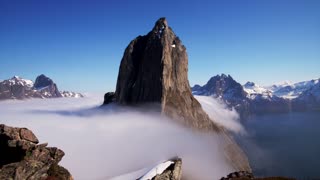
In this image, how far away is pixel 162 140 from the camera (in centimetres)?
19550

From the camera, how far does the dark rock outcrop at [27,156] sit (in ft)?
198

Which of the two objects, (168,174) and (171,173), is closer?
(168,174)

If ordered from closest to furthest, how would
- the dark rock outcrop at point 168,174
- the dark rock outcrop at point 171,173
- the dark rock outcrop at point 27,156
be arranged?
the dark rock outcrop at point 27,156, the dark rock outcrop at point 171,173, the dark rock outcrop at point 168,174

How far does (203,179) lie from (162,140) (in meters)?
39.6

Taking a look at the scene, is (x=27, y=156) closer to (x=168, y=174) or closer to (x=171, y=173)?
(x=168, y=174)

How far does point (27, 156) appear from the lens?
63.5 metres

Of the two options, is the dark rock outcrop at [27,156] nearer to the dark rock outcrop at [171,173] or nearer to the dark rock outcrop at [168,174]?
the dark rock outcrop at [168,174]

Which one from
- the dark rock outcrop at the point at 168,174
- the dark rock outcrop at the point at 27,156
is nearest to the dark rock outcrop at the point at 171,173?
the dark rock outcrop at the point at 168,174

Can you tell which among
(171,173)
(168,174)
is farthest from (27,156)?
(171,173)

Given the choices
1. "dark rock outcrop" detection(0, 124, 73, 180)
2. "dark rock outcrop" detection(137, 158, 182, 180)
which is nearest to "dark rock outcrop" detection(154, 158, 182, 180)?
"dark rock outcrop" detection(137, 158, 182, 180)

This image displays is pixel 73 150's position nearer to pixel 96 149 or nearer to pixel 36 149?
pixel 96 149

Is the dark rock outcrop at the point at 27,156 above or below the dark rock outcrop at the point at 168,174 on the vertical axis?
above

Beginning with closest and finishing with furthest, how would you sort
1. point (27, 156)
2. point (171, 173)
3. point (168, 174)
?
point (27, 156) < point (168, 174) < point (171, 173)

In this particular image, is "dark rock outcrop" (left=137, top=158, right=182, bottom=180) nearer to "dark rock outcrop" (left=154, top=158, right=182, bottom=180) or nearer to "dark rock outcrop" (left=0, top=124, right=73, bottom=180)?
"dark rock outcrop" (left=154, top=158, right=182, bottom=180)
